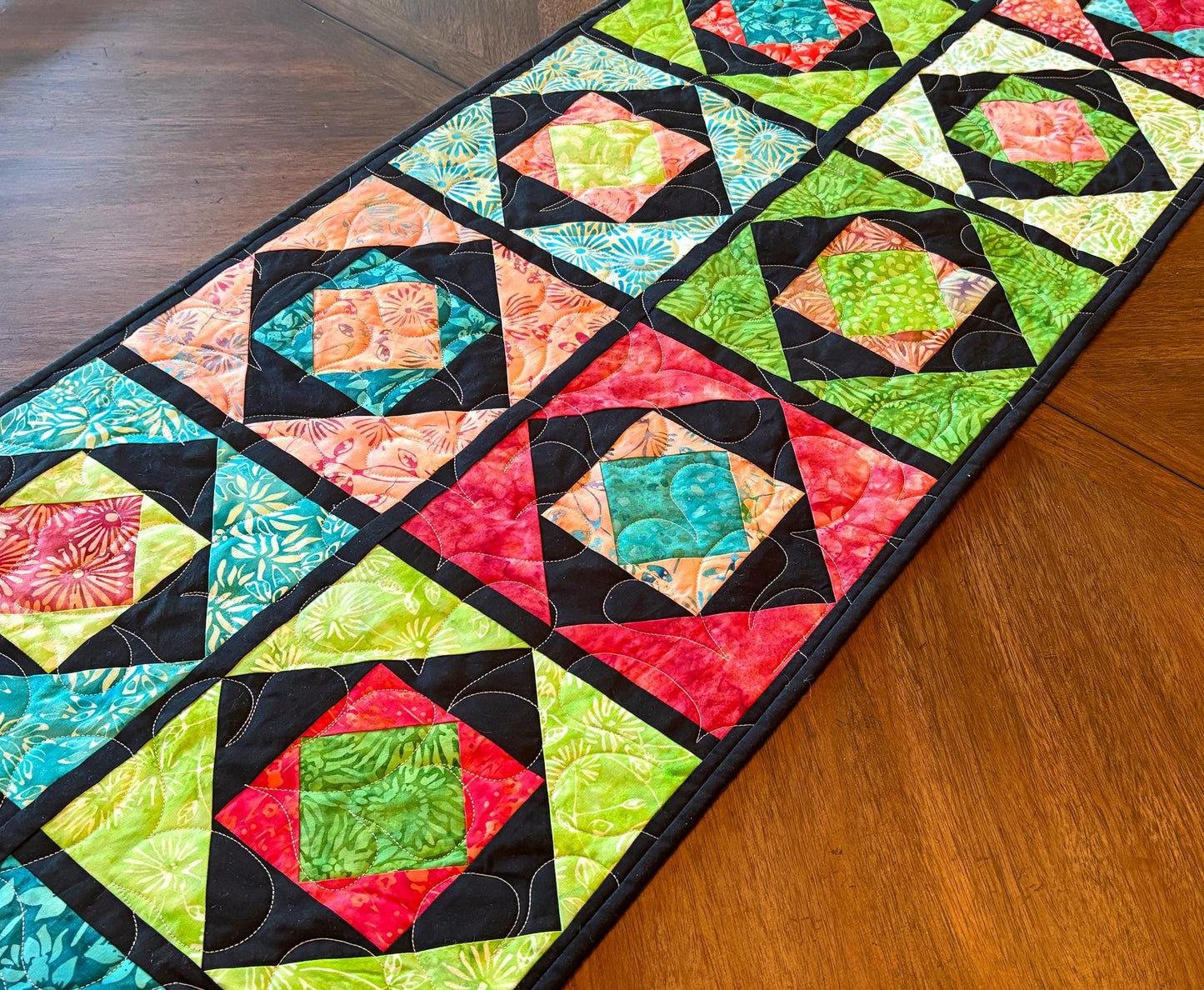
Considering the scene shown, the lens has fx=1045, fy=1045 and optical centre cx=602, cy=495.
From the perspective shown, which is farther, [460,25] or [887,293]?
[460,25]

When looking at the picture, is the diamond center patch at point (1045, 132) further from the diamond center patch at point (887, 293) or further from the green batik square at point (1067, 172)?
the diamond center patch at point (887, 293)

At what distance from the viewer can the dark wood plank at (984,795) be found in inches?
35.4

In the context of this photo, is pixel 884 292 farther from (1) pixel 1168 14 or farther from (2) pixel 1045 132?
(1) pixel 1168 14

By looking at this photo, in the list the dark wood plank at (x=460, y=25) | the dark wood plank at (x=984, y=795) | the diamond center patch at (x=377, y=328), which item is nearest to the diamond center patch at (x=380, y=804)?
the dark wood plank at (x=984, y=795)

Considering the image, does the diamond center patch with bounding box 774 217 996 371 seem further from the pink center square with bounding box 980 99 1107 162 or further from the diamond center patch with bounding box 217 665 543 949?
the diamond center patch with bounding box 217 665 543 949

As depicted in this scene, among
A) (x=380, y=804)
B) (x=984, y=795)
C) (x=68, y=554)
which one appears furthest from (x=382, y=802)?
(x=984, y=795)

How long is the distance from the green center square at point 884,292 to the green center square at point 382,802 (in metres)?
0.72

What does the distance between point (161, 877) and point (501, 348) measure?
674mm

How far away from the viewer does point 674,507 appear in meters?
1.15

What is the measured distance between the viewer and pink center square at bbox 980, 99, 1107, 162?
4.92 ft

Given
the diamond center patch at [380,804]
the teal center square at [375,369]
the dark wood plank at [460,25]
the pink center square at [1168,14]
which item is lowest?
the diamond center patch at [380,804]

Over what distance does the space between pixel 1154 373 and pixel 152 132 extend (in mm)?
1394

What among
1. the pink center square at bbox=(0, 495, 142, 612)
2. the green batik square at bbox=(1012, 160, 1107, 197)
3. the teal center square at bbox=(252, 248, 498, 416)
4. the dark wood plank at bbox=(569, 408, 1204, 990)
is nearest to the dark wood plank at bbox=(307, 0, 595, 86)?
the teal center square at bbox=(252, 248, 498, 416)

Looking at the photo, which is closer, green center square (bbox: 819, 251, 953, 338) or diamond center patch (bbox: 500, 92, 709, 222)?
green center square (bbox: 819, 251, 953, 338)
